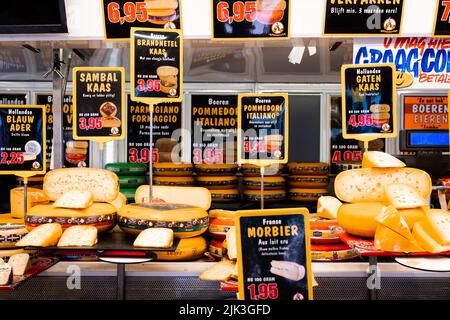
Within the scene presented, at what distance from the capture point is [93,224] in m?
1.99

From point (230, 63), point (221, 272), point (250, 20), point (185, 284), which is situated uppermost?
point (230, 63)

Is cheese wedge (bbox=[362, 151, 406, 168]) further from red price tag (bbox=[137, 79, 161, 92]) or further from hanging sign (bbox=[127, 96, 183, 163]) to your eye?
hanging sign (bbox=[127, 96, 183, 163])

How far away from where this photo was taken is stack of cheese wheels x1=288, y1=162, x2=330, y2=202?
4.30m

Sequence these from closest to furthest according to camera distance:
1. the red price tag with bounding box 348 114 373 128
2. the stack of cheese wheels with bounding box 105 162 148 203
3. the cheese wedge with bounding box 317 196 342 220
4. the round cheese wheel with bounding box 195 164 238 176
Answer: the red price tag with bounding box 348 114 373 128 < the cheese wedge with bounding box 317 196 342 220 < the stack of cheese wheels with bounding box 105 162 148 203 < the round cheese wheel with bounding box 195 164 238 176

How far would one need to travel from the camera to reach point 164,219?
6.41 ft

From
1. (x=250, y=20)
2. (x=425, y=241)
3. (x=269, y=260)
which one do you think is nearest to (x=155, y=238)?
(x=269, y=260)

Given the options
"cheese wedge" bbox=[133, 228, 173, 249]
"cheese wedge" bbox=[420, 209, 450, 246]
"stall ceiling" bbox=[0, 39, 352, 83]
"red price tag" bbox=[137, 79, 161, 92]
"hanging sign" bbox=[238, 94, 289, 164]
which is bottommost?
"cheese wedge" bbox=[133, 228, 173, 249]

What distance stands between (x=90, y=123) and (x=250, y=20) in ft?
3.46

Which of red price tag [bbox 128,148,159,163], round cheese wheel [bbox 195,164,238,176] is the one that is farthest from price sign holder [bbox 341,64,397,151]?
red price tag [bbox 128,148,159,163]

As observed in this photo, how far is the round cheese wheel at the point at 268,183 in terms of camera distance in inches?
165

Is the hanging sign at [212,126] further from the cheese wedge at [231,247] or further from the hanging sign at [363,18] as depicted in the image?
the cheese wedge at [231,247]

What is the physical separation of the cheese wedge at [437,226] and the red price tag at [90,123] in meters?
1.64

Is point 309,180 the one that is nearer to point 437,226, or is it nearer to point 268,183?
point 268,183
